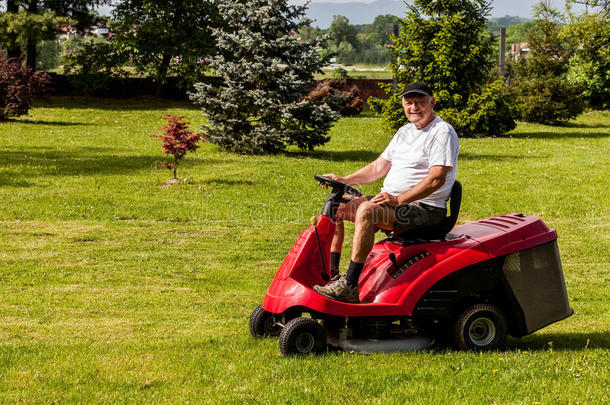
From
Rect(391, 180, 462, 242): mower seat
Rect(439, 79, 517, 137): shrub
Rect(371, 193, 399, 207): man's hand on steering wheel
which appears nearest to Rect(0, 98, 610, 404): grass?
Rect(391, 180, 462, 242): mower seat

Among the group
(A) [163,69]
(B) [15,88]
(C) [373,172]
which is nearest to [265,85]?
(B) [15,88]

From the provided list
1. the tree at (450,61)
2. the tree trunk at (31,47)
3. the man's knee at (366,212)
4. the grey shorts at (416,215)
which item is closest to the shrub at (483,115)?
the tree at (450,61)

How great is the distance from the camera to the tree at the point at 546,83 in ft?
109

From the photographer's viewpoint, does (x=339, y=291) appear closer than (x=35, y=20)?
Yes

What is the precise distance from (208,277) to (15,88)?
70.3ft

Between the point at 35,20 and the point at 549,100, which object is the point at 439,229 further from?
the point at 35,20

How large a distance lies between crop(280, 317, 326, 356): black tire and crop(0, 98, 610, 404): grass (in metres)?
0.12

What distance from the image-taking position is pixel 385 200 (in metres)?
5.45

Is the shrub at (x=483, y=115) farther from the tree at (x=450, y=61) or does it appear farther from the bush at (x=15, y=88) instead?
the bush at (x=15, y=88)

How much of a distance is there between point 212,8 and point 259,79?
69.0ft

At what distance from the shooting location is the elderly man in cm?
550

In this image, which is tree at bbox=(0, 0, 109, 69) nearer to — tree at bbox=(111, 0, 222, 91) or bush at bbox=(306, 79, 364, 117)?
tree at bbox=(111, 0, 222, 91)

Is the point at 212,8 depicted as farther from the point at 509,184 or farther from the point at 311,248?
the point at 311,248

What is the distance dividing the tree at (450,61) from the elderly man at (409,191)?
2064cm
